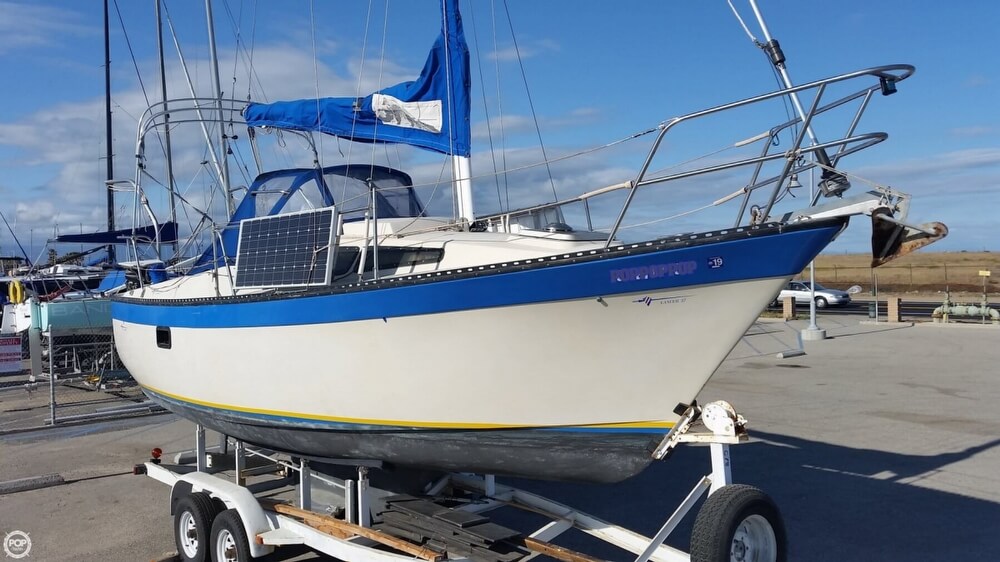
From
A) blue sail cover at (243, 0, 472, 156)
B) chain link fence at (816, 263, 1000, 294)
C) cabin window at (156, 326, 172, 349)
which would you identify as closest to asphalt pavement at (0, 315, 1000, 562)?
cabin window at (156, 326, 172, 349)

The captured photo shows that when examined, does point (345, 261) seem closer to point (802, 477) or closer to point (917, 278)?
point (802, 477)

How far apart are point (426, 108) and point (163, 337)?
3075 mm

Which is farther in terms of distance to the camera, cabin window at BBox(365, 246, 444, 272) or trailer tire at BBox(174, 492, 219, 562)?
trailer tire at BBox(174, 492, 219, 562)

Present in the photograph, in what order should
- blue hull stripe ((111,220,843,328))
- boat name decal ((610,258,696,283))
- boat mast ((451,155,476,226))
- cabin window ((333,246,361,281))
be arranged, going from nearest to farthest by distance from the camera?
blue hull stripe ((111,220,843,328)), boat name decal ((610,258,696,283)), cabin window ((333,246,361,281)), boat mast ((451,155,476,226))

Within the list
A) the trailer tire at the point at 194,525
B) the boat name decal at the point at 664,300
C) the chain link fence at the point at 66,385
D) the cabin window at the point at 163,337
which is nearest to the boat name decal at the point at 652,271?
the boat name decal at the point at 664,300

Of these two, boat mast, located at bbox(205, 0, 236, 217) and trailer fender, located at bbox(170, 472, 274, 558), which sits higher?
boat mast, located at bbox(205, 0, 236, 217)

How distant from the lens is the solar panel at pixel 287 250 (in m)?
5.33

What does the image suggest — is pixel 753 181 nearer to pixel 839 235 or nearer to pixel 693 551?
pixel 839 235

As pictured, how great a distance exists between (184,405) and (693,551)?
15.4 ft

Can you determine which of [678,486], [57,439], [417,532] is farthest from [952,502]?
[57,439]

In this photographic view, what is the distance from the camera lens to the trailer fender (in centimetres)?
507

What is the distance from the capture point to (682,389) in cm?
417

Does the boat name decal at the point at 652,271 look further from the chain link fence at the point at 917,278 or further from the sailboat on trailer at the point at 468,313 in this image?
the chain link fence at the point at 917,278

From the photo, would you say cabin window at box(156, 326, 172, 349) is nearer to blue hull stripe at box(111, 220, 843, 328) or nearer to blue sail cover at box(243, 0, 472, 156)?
blue hull stripe at box(111, 220, 843, 328)
